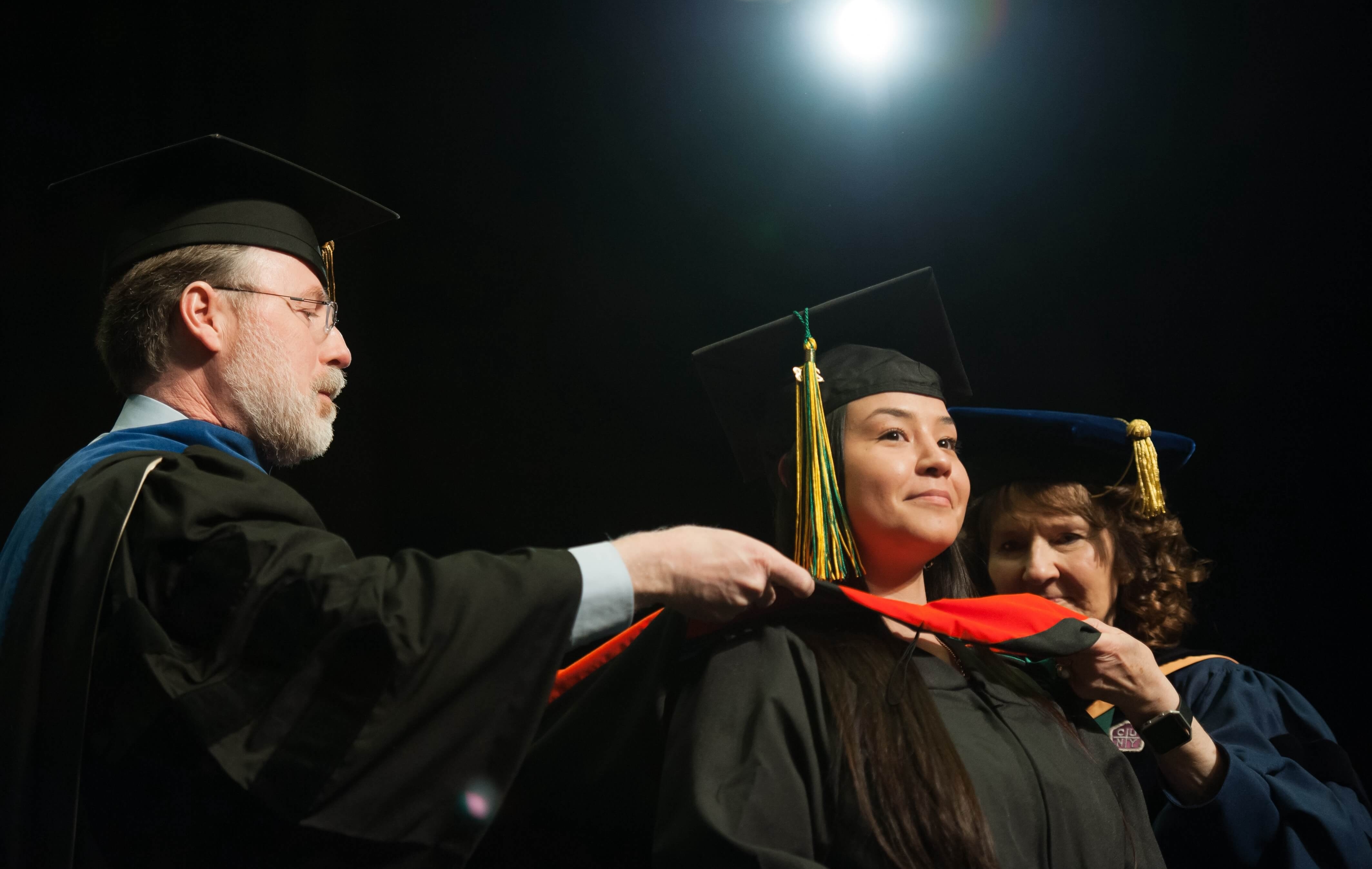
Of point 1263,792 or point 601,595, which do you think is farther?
point 1263,792

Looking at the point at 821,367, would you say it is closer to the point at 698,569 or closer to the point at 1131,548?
the point at 698,569

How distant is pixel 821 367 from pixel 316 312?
1034mm

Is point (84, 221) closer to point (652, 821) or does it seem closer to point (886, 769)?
point (652, 821)

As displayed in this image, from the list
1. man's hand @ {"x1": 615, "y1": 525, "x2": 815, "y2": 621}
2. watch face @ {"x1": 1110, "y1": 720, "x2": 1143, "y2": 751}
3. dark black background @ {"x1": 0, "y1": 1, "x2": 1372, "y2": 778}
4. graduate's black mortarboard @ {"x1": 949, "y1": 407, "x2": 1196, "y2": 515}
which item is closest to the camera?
man's hand @ {"x1": 615, "y1": 525, "x2": 815, "y2": 621}

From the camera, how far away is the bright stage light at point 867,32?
282 cm

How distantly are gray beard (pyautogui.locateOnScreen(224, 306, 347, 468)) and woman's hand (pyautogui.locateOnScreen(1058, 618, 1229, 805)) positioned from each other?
1.54 m

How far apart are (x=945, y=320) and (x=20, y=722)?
5.73 ft

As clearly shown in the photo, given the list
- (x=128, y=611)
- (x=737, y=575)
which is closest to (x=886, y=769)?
(x=737, y=575)

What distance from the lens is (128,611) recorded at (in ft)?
4.37

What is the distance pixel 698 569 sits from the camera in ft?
5.10

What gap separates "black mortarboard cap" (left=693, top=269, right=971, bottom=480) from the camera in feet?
6.86

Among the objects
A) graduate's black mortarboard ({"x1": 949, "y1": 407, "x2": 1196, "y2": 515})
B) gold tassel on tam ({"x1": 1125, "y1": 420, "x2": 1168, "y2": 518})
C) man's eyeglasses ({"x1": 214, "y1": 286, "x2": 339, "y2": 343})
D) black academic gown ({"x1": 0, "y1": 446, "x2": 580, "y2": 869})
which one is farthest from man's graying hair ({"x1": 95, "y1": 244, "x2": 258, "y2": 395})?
gold tassel on tam ({"x1": 1125, "y1": 420, "x2": 1168, "y2": 518})

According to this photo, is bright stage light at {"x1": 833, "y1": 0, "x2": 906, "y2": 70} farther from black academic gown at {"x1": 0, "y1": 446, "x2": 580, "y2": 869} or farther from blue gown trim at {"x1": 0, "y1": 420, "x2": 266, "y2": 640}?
black academic gown at {"x1": 0, "y1": 446, "x2": 580, "y2": 869}

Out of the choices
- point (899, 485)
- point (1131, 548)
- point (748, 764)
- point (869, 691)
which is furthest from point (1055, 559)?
point (748, 764)
